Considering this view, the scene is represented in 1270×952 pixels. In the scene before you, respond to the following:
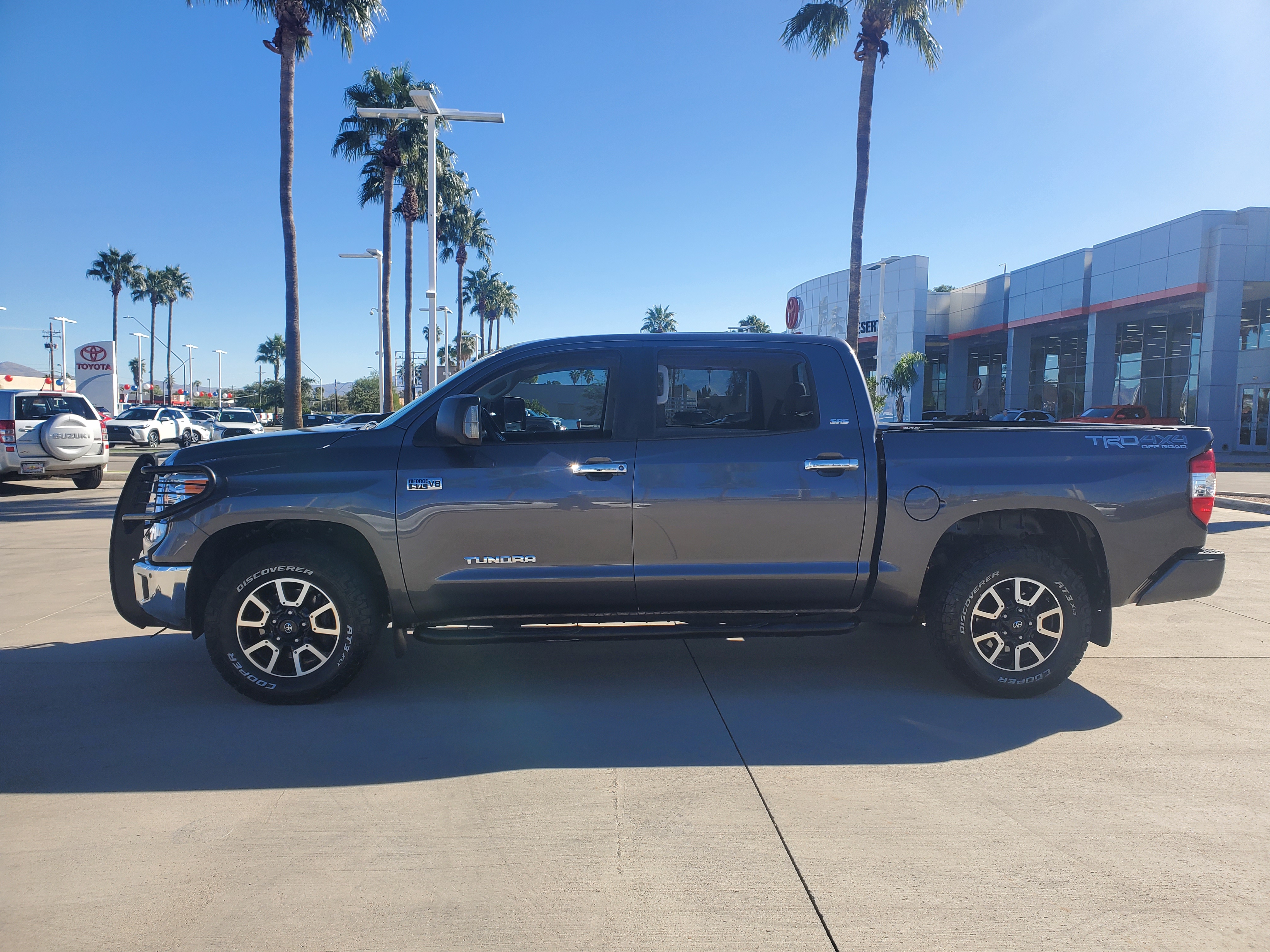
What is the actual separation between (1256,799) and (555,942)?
2.99 metres

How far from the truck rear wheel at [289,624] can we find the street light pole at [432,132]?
12354mm

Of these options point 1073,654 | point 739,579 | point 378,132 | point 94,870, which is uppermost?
point 378,132

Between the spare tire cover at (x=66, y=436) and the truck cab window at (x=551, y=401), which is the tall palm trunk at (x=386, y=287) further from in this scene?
the truck cab window at (x=551, y=401)

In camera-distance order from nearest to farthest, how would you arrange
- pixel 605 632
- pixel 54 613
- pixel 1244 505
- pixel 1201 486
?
pixel 605 632 < pixel 1201 486 < pixel 54 613 < pixel 1244 505

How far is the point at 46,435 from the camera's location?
46.3 feet

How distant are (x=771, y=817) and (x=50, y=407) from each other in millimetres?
16268

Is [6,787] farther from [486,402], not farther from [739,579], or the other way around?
[739,579]

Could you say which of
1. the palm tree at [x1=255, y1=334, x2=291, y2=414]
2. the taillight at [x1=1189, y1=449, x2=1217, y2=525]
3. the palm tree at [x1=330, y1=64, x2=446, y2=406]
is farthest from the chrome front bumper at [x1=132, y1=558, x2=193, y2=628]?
the palm tree at [x1=255, y1=334, x2=291, y2=414]

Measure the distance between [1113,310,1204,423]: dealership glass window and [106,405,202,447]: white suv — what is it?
3966 centimetres

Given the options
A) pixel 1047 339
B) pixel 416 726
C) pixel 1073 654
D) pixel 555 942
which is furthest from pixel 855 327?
pixel 1047 339

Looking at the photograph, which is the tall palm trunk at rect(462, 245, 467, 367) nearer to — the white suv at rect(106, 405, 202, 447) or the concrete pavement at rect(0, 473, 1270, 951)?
the white suv at rect(106, 405, 202, 447)

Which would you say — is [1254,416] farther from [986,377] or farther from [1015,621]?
[1015,621]

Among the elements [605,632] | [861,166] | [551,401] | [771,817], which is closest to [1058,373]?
[861,166]

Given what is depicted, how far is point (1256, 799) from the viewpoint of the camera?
337 centimetres
